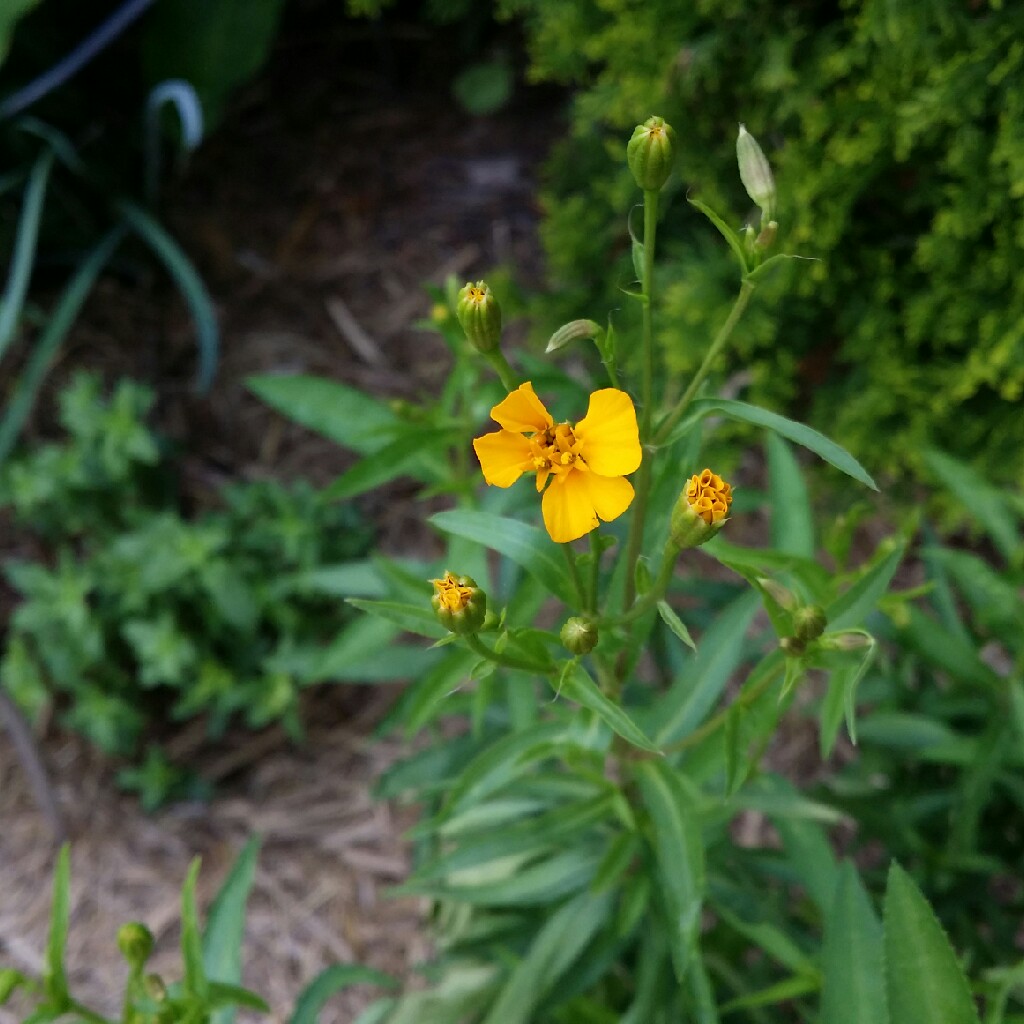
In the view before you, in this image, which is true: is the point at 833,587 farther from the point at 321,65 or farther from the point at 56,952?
the point at 321,65

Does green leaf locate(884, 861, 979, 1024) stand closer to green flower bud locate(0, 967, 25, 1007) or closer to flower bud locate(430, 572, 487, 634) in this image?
flower bud locate(430, 572, 487, 634)

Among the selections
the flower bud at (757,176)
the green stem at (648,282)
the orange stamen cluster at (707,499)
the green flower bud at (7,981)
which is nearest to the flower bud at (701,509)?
the orange stamen cluster at (707,499)

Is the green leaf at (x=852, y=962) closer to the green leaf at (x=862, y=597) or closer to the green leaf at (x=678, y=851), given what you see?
the green leaf at (x=678, y=851)

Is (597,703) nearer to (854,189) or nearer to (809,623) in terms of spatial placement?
(809,623)

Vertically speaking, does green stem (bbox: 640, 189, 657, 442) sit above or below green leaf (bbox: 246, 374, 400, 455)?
above

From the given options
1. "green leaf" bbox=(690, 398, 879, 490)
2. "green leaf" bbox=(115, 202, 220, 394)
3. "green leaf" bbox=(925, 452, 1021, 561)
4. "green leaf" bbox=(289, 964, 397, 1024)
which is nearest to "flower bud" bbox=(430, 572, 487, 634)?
"green leaf" bbox=(690, 398, 879, 490)

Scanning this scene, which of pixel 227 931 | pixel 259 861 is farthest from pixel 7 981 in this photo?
pixel 259 861

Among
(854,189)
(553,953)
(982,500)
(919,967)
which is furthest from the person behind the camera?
(854,189)
